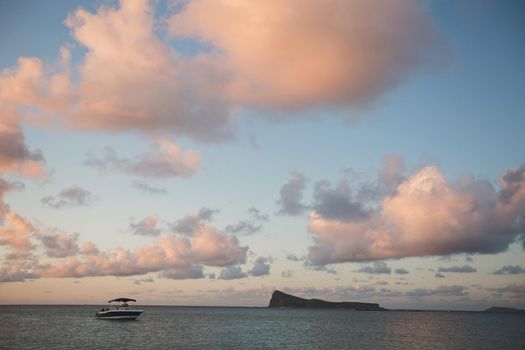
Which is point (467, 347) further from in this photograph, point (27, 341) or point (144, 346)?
point (27, 341)

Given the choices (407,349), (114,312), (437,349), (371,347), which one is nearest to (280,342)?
(371,347)

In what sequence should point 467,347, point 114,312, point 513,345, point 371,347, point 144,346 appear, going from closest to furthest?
point 144,346
point 371,347
point 467,347
point 513,345
point 114,312

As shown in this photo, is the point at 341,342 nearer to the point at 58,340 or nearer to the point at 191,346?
the point at 191,346

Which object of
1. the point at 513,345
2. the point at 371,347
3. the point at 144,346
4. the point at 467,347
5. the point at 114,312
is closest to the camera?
the point at 144,346

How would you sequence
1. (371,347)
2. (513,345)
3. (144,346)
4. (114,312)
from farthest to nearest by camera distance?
(114,312), (513,345), (371,347), (144,346)

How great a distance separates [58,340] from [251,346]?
36816mm

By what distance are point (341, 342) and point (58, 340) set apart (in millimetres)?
54524

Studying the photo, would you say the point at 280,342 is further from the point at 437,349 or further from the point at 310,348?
the point at 437,349

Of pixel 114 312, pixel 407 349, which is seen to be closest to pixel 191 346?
pixel 407 349

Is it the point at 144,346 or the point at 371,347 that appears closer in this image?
the point at 144,346

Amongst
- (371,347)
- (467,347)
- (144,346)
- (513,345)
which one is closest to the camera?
(144,346)

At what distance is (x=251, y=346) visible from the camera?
7838 cm

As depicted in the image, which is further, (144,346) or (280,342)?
(280,342)

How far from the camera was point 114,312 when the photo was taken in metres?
132
